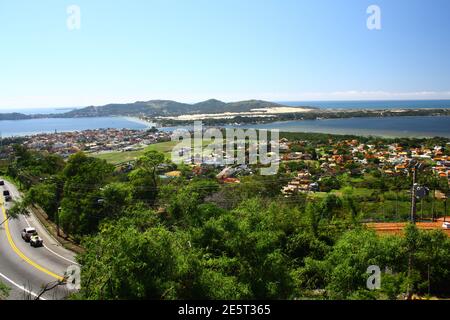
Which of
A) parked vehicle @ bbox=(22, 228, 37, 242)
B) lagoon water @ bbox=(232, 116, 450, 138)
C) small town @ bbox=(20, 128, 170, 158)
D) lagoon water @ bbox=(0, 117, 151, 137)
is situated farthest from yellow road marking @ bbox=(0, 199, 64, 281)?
lagoon water @ bbox=(0, 117, 151, 137)

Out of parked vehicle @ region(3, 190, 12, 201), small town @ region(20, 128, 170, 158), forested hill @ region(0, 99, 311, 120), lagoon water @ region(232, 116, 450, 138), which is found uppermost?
forested hill @ region(0, 99, 311, 120)

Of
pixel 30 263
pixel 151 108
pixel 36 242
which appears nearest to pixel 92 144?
pixel 36 242

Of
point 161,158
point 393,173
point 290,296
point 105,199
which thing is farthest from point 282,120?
point 290,296

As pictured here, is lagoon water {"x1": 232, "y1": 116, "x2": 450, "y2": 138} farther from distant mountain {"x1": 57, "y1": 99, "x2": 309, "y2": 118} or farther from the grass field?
distant mountain {"x1": 57, "y1": 99, "x2": 309, "y2": 118}

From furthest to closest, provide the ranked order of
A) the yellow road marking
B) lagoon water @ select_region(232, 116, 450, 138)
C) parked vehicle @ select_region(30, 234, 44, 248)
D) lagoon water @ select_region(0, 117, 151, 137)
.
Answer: lagoon water @ select_region(0, 117, 151, 137) → lagoon water @ select_region(232, 116, 450, 138) → parked vehicle @ select_region(30, 234, 44, 248) → the yellow road marking

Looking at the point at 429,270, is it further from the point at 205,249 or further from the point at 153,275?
the point at 153,275

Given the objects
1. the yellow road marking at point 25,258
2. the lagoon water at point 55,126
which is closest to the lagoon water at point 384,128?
the lagoon water at point 55,126

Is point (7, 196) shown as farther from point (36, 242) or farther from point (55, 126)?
point (55, 126)

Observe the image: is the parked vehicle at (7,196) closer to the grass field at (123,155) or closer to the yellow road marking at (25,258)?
the yellow road marking at (25,258)
